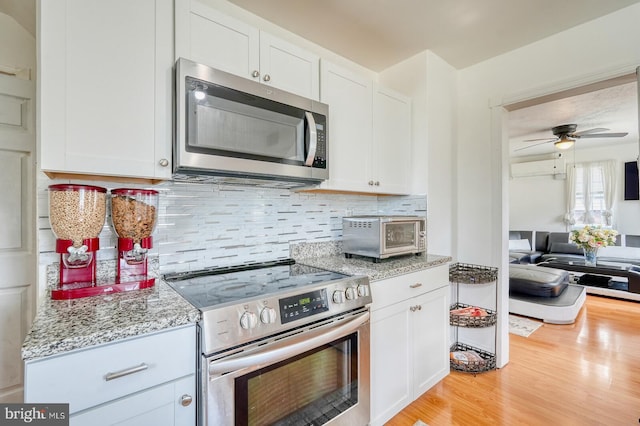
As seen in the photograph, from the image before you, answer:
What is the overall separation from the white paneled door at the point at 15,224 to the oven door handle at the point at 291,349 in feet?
5.61

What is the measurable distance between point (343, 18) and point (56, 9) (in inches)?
57.9

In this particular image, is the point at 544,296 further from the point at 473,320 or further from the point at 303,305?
the point at 303,305

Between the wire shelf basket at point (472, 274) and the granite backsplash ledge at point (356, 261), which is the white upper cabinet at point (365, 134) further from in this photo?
the wire shelf basket at point (472, 274)

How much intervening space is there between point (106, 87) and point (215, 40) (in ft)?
1.75

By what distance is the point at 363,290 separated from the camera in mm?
1507

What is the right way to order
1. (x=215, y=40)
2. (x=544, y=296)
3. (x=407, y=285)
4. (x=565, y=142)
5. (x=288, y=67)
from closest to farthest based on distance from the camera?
(x=215, y=40) → (x=288, y=67) → (x=407, y=285) → (x=544, y=296) → (x=565, y=142)

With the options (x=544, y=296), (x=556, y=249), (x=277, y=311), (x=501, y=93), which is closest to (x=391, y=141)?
(x=501, y=93)

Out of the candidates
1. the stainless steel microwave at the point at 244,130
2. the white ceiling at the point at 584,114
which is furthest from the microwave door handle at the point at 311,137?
the white ceiling at the point at 584,114

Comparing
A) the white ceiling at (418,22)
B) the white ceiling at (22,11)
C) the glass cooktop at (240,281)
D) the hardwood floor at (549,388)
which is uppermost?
the white ceiling at (418,22)

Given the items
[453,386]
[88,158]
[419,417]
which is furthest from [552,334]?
[88,158]

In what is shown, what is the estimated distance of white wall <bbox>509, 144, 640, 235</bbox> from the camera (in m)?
5.51

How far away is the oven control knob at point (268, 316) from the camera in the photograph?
1.12 metres

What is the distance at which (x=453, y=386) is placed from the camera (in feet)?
7.00

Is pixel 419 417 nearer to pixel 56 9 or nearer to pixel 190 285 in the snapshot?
pixel 190 285
